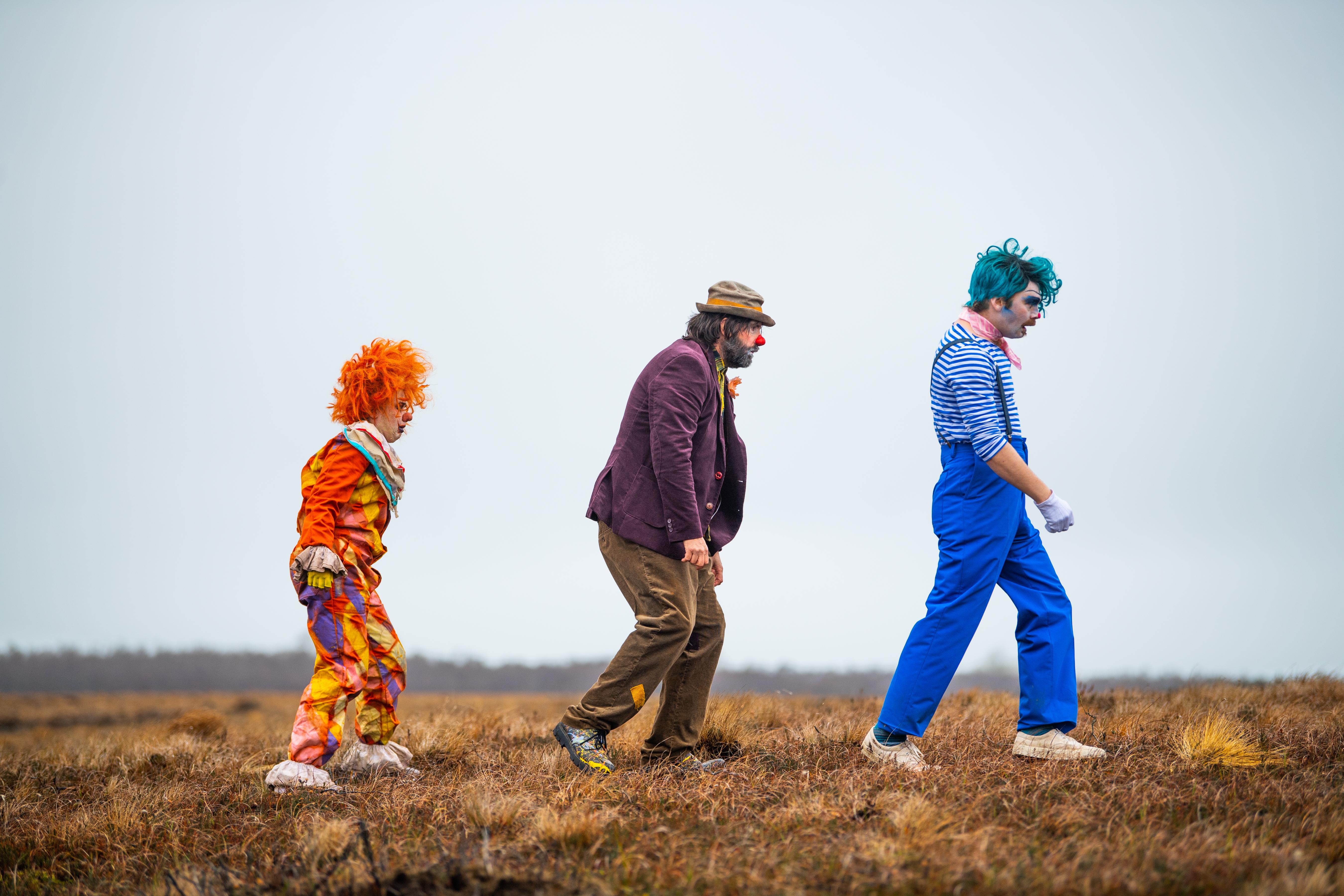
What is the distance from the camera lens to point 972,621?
4.51 meters

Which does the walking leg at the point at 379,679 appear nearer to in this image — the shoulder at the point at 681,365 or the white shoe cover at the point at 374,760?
the white shoe cover at the point at 374,760

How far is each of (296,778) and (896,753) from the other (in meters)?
2.94

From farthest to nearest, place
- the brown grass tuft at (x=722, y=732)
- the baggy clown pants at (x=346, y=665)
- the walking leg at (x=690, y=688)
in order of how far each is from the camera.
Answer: the brown grass tuft at (x=722, y=732) < the walking leg at (x=690, y=688) < the baggy clown pants at (x=346, y=665)

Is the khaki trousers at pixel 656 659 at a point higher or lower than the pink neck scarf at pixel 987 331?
lower

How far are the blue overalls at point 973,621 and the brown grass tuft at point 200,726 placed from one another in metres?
6.53

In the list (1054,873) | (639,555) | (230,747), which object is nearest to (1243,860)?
(1054,873)

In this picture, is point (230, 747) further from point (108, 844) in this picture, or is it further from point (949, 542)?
point (949, 542)

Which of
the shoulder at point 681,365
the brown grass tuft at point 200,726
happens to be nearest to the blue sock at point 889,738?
the shoulder at point 681,365

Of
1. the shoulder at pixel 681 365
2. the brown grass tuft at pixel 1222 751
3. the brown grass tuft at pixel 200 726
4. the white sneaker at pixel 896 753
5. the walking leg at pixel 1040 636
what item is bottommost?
the brown grass tuft at pixel 200 726

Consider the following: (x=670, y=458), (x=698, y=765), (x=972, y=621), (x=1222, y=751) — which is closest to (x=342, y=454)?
(x=670, y=458)

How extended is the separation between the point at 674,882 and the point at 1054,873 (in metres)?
1.11

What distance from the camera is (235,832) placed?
3986mm

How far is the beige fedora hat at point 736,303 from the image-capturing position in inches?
197

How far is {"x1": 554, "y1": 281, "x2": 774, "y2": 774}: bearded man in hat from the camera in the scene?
4.59m
